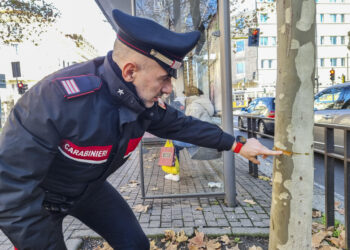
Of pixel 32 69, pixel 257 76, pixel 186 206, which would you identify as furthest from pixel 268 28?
pixel 186 206

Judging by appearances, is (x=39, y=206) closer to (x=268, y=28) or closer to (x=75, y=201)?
(x=75, y=201)

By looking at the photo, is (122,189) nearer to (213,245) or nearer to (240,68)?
(213,245)

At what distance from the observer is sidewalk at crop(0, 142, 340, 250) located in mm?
3176

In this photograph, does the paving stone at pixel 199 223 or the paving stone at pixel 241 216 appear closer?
the paving stone at pixel 199 223

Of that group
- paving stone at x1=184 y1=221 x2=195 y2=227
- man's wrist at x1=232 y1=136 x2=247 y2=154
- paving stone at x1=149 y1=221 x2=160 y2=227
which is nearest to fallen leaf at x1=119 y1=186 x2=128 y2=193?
paving stone at x1=149 y1=221 x2=160 y2=227

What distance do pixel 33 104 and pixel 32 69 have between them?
43.0 metres

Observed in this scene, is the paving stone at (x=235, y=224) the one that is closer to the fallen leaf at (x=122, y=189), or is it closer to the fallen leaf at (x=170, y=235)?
the fallen leaf at (x=170, y=235)

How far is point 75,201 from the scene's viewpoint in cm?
155

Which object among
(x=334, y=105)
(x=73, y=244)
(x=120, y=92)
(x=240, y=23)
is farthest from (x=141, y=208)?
(x=240, y=23)

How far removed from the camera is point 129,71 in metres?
1.43

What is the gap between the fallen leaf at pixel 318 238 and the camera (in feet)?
8.93

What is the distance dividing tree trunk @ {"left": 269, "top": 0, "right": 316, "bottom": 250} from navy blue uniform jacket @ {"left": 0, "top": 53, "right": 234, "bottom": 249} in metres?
0.82

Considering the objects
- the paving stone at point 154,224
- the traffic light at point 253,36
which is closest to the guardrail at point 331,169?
the paving stone at point 154,224

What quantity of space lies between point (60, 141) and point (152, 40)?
2.14 feet
